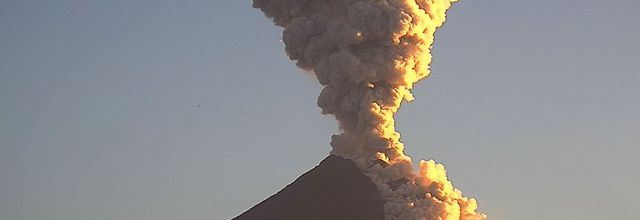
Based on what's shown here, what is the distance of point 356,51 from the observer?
80.1m

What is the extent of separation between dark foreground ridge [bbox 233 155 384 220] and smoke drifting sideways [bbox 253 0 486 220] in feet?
2.70

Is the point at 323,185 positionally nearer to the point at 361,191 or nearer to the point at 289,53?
the point at 361,191

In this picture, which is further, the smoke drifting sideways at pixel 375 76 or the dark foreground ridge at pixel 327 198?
the dark foreground ridge at pixel 327 198

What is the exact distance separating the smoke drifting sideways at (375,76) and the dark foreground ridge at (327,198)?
82 centimetres

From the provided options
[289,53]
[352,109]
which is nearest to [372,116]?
[352,109]

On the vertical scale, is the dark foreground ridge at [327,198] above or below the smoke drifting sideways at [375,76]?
below

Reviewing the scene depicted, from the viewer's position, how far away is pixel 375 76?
260 feet

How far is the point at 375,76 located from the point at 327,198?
33.2ft

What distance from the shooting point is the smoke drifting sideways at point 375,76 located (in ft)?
258

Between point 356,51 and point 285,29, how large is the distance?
5.39 metres

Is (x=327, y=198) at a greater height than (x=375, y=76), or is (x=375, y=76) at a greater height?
(x=375, y=76)

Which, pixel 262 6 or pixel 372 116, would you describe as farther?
pixel 262 6

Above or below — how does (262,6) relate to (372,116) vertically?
above

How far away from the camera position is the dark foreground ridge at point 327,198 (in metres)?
80.8
